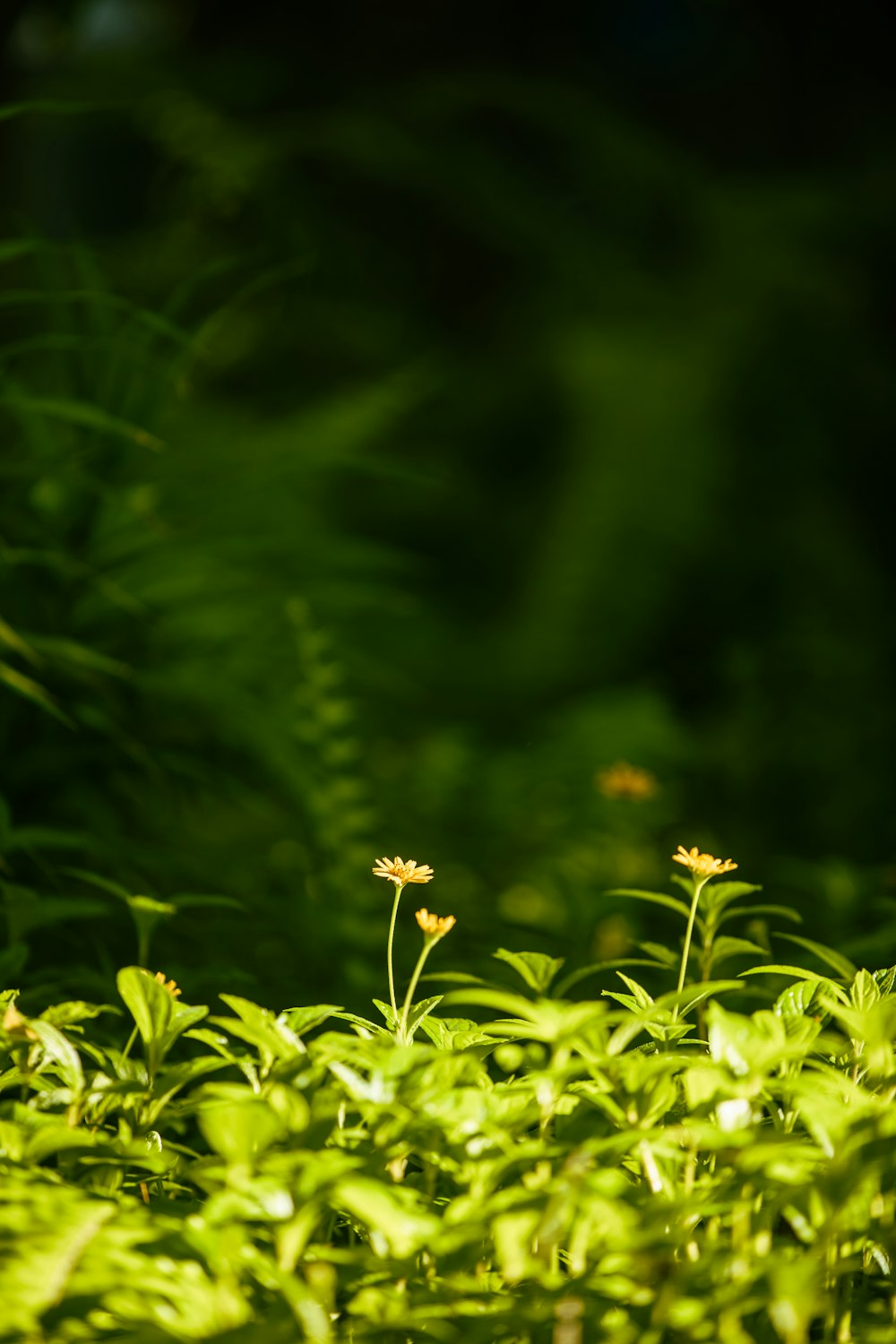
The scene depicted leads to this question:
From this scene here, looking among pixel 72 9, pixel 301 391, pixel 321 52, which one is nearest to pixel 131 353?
pixel 72 9

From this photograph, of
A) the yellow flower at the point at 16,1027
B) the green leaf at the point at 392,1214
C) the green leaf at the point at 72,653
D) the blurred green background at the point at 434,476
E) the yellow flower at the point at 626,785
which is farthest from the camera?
the yellow flower at the point at 626,785

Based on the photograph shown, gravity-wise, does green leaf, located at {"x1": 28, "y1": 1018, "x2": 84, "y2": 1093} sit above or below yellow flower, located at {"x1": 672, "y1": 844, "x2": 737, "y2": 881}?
below

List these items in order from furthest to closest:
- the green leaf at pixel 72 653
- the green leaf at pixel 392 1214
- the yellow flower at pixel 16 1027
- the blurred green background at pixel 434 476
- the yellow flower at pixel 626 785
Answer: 1. the yellow flower at pixel 626 785
2. the blurred green background at pixel 434 476
3. the green leaf at pixel 72 653
4. the yellow flower at pixel 16 1027
5. the green leaf at pixel 392 1214

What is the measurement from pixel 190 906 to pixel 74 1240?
26.7 inches

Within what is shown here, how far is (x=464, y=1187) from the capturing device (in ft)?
1.82

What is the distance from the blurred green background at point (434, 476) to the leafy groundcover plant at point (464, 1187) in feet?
0.70

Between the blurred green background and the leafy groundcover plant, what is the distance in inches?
8.4

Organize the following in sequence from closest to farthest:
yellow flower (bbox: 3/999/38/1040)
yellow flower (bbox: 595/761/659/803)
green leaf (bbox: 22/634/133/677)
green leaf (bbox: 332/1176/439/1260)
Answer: green leaf (bbox: 332/1176/439/1260), yellow flower (bbox: 3/999/38/1040), green leaf (bbox: 22/634/133/677), yellow flower (bbox: 595/761/659/803)

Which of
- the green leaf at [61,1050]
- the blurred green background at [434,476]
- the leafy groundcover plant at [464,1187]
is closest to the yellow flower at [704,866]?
the leafy groundcover plant at [464,1187]

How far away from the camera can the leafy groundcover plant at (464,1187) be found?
0.44 meters

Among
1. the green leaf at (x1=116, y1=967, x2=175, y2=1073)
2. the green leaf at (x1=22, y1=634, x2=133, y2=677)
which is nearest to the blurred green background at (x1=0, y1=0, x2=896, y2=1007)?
the green leaf at (x1=22, y1=634, x2=133, y2=677)

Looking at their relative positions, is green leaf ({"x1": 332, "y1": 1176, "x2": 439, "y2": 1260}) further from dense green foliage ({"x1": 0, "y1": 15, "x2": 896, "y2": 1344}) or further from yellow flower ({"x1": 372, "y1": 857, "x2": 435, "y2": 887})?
yellow flower ({"x1": 372, "y1": 857, "x2": 435, "y2": 887})

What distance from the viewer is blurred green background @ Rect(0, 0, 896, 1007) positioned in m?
1.09

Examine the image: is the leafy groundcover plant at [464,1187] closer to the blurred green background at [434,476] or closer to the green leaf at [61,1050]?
the green leaf at [61,1050]
